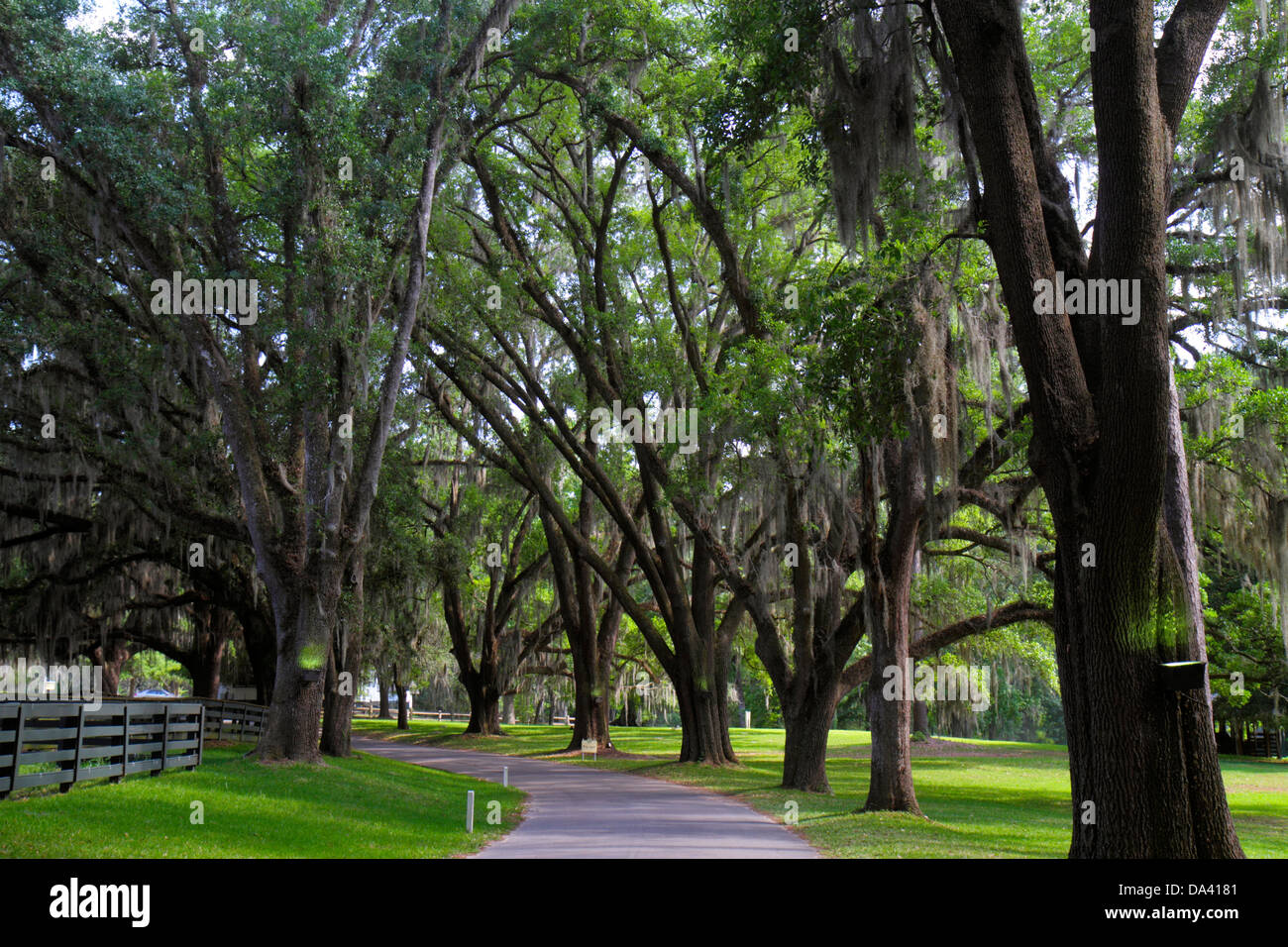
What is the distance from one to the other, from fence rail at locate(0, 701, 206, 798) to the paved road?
492cm

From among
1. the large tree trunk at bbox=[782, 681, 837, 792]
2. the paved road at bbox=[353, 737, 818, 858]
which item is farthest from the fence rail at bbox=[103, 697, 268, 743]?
the large tree trunk at bbox=[782, 681, 837, 792]

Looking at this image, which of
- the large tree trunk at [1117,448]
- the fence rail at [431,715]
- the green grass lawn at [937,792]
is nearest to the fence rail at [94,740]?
the green grass lawn at [937,792]

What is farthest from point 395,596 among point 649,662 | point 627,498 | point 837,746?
point 837,746

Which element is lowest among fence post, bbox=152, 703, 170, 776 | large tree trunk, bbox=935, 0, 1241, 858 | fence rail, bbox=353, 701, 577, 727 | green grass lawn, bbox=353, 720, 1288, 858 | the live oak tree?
fence rail, bbox=353, 701, 577, 727

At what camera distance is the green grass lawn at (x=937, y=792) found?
38.2 ft

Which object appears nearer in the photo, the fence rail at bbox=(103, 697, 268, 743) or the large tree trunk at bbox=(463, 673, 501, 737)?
the fence rail at bbox=(103, 697, 268, 743)

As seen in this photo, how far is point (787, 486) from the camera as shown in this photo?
16.9 metres

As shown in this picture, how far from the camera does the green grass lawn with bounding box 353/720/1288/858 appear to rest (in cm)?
1164

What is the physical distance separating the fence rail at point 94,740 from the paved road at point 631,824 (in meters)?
4.92

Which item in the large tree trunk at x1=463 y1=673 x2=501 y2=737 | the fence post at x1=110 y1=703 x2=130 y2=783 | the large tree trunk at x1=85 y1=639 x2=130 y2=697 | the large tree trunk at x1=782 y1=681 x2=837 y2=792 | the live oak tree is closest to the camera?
the fence post at x1=110 y1=703 x2=130 y2=783

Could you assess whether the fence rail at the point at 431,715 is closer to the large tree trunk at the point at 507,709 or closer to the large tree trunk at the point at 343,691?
the large tree trunk at the point at 507,709

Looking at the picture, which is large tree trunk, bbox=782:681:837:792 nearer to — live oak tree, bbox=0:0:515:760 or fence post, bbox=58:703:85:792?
live oak tree, bbox=0:0:515:760

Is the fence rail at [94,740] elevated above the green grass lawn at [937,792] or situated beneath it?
elevated above
